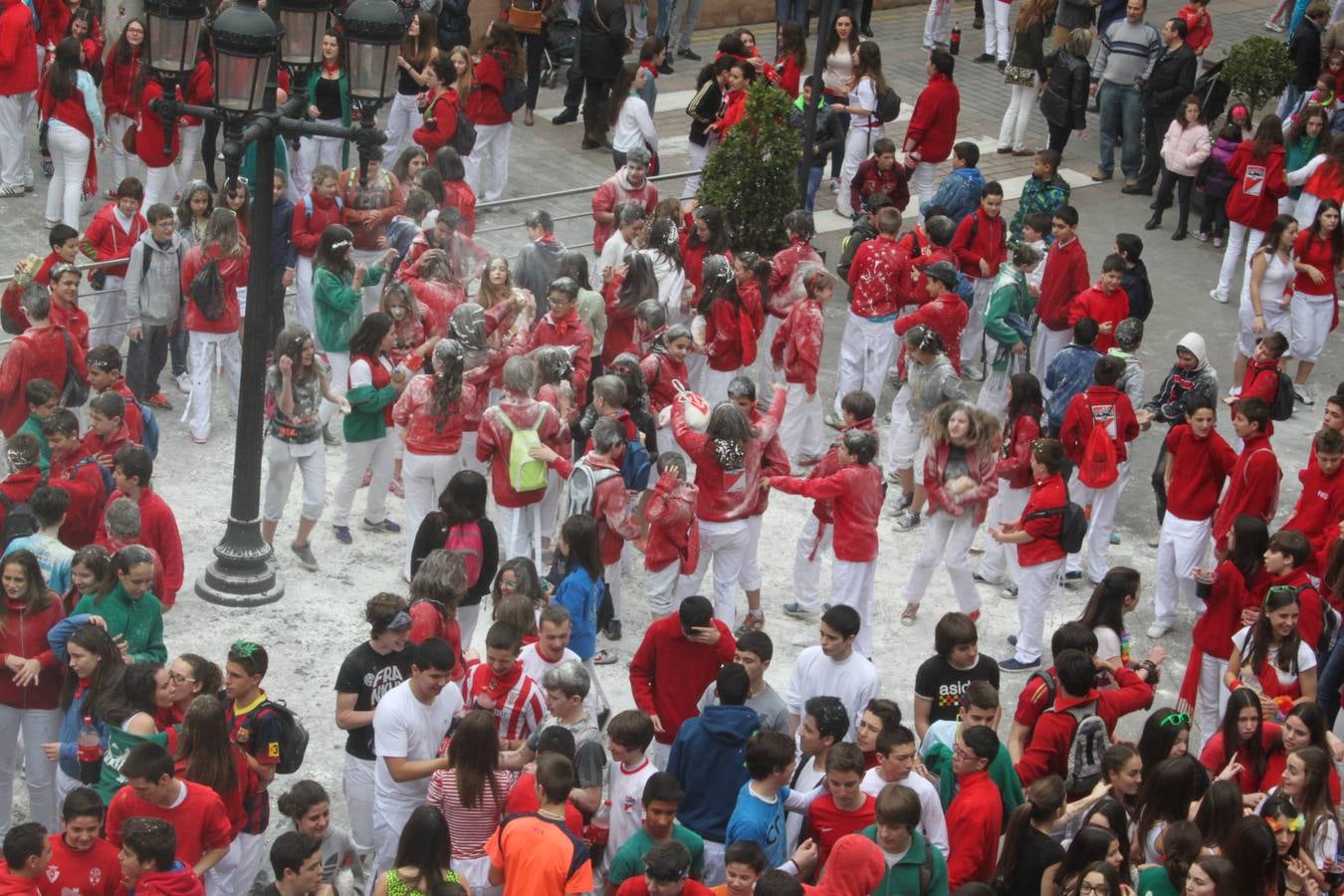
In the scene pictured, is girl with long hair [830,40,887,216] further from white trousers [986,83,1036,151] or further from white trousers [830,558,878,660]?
white trousers [830,558,878,660]

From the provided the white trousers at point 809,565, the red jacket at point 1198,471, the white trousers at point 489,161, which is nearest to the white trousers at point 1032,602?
the red jacket at point 1198,471

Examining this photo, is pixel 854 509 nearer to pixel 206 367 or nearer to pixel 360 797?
pixel 360 797

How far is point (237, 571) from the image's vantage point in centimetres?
1177

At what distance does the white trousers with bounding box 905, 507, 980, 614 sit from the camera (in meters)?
11.9

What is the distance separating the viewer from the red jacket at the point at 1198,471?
11922mm

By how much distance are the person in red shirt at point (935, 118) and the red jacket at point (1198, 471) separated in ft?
19.6

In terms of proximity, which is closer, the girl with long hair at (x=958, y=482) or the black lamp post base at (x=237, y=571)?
the girl with long hair at (x=958, y=482)

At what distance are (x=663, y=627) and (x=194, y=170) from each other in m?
10.8

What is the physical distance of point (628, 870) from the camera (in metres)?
7.80

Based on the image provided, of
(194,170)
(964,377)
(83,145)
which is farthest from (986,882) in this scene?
(194,170)

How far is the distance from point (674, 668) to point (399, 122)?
10.1 meters

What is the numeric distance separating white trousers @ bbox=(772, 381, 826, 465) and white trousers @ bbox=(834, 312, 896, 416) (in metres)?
0.31

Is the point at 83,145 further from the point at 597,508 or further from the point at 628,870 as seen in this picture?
the point at 628,870

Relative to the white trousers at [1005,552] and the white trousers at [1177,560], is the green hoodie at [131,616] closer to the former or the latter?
the white trousers at [1005,552]
